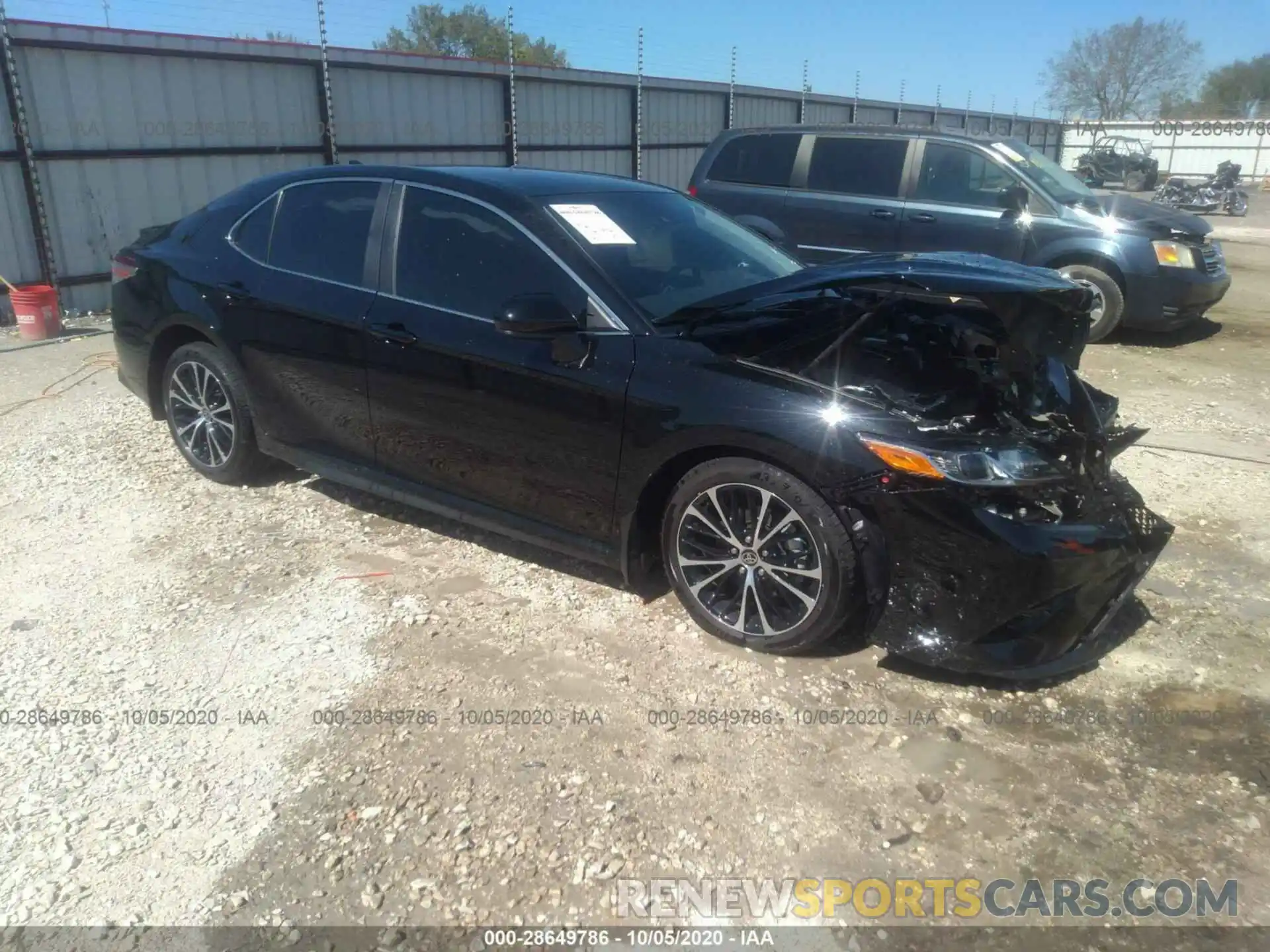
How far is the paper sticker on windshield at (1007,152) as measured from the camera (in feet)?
28.0

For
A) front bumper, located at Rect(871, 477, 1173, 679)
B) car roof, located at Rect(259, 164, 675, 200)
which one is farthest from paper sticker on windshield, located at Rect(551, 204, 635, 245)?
front bumper, located at Rect(871, 477, 1173, 679)

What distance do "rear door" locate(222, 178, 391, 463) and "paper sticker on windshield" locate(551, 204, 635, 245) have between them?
2.92ft

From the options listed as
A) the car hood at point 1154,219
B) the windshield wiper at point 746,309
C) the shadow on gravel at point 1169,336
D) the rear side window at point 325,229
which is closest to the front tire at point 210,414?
the rear side window at point 325,229

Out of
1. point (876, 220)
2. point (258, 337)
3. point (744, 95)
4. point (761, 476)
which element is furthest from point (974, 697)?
point (744, 95)

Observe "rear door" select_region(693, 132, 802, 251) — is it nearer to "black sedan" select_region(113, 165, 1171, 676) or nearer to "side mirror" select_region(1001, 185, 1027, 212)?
"side mirror" select_region(1001, 185, 1027, 212)

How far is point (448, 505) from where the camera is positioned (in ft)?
13.1

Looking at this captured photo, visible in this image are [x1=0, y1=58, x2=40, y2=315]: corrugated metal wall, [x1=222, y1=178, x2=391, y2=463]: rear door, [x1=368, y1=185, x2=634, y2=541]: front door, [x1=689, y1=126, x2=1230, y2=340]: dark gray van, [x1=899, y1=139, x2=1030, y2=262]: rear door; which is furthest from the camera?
[x1=0, y1=58, x2=40, y2=315]: corrugated metal wall

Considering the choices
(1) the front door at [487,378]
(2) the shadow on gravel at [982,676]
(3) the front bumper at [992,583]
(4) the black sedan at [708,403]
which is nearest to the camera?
(3) the front bumper at [992,583]

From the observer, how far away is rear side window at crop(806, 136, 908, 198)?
8.80m

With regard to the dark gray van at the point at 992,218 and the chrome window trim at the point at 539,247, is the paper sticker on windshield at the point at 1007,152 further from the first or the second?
the chrome window trim at the point at 539,247

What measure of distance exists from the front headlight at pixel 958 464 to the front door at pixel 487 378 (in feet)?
3.23

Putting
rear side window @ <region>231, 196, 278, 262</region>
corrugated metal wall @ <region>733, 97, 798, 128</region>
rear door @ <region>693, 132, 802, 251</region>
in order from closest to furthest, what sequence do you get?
rear side window @ <region>231, 196, 278, 262</region> → rear door @ <region>693, 132, 802, 251</region> → corrugated metal wall @ <region>733, 97, 798, 128</region>

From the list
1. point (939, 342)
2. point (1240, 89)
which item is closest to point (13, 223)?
point (939, 342)

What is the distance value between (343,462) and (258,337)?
75cm
